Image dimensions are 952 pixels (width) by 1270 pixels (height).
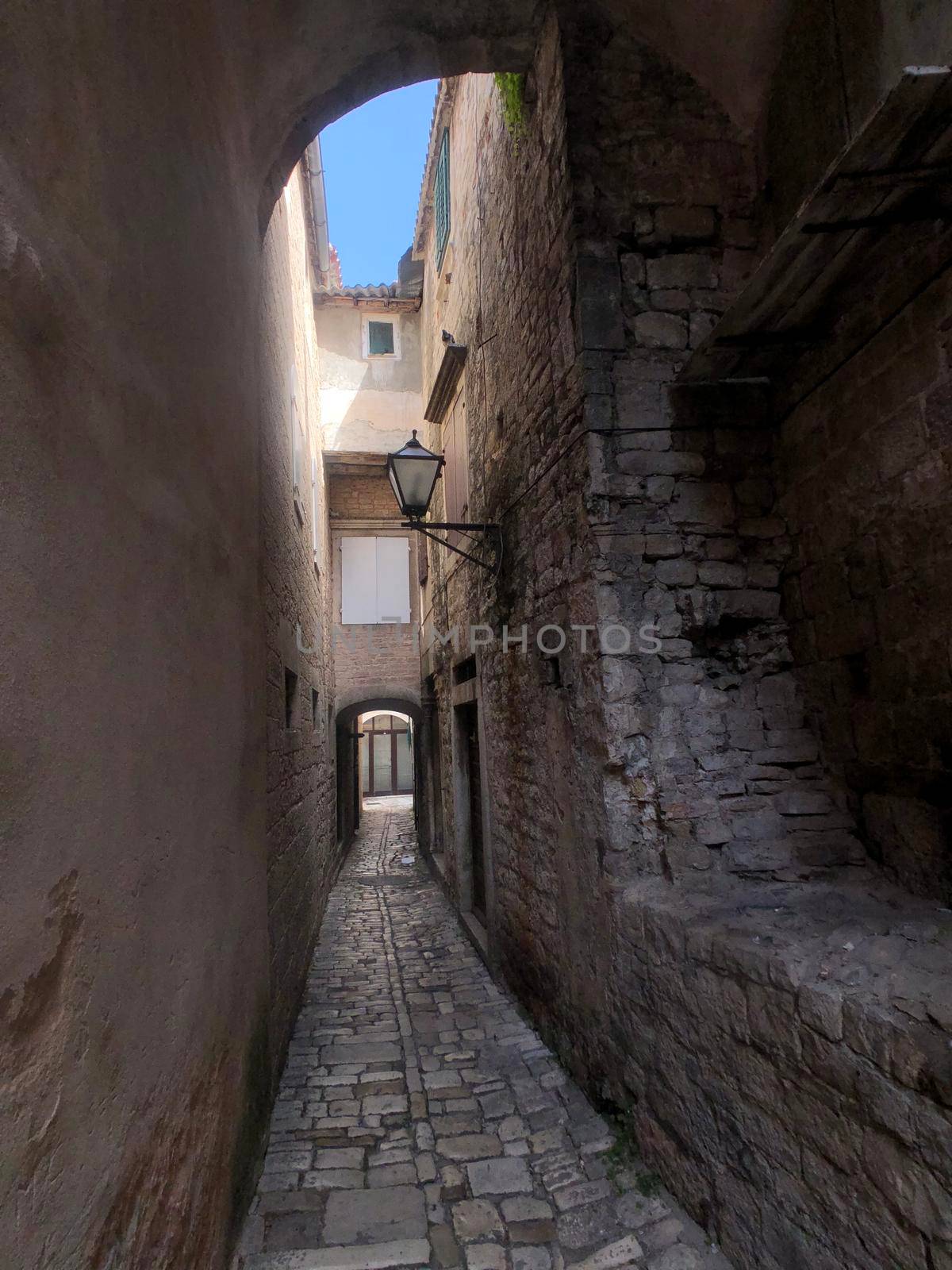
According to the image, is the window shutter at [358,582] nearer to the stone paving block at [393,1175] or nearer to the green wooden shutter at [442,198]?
the green wooden shutter at [442,198]

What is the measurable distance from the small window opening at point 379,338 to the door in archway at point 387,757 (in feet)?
48.9

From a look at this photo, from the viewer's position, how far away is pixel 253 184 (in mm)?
3756

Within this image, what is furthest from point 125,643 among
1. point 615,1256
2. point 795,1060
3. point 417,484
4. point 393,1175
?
point 417,484

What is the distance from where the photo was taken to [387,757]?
25.8 m

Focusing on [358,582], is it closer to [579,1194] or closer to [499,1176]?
[499,1176]

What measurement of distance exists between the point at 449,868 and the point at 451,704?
1.96m

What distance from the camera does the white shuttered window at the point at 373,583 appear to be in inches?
518

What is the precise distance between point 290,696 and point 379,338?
866 cm

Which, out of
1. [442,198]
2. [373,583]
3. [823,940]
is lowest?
[823,940]

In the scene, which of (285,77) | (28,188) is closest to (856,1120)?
(28,188)

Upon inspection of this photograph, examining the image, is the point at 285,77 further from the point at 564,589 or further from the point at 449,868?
the point at 449,868

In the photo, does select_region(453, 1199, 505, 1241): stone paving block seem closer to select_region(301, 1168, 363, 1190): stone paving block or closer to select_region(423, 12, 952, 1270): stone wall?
select_region(301, 1168, 363, 1190): stone paving block

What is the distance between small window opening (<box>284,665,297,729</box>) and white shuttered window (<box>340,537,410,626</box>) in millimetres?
7506

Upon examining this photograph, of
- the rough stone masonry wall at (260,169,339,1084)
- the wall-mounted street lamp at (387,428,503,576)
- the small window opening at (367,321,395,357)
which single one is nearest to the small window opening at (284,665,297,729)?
the rough stone masonry wall at (260,169,339,1084)
